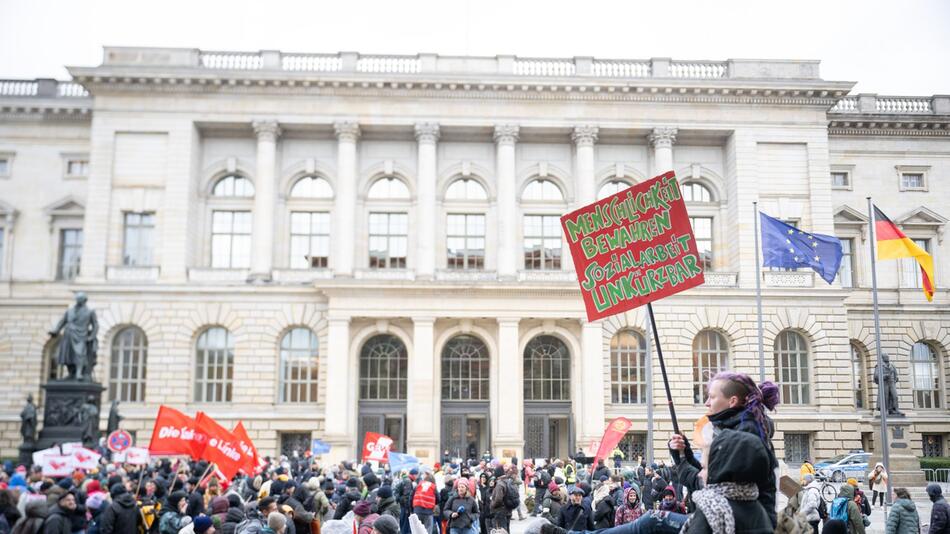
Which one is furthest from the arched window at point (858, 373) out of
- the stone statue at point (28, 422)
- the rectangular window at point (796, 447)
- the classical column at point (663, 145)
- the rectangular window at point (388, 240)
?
the stone statue at point (28, 422)

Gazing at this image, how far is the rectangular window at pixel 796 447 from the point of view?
41.7 meters

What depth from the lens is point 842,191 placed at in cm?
4806

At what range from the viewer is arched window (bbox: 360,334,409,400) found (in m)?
42.3

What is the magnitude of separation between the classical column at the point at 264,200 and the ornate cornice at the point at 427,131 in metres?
7.12

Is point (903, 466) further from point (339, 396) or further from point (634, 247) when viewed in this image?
point (634, 247)

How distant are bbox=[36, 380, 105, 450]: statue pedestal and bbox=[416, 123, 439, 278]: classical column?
1737 cm

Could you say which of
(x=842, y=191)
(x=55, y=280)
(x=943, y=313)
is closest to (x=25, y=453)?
(x=55, y=280)

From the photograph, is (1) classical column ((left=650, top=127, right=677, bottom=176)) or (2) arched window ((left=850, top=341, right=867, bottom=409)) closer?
(1) classical column ((left=650, top=127, right=677, bottom=176))

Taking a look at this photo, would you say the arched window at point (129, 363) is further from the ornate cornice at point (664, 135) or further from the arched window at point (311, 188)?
the ornate cornice at point (664, 135)

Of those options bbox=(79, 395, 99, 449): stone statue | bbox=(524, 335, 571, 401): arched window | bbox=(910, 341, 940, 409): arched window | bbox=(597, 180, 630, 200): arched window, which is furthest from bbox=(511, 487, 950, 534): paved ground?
bbox=(597, 180, 630, 200): arched window

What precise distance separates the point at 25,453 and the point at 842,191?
1647 inches

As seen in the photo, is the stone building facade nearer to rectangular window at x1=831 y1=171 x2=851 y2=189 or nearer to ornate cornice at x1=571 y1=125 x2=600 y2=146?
ornate cornice at x1=571 y1=125 x2=600 y2=146

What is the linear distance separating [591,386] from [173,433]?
80.9 feet

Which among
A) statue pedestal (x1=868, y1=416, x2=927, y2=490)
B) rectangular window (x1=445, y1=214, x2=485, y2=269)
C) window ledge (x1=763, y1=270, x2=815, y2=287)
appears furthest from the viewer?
rectangular window (x1=445, y1=214, x2=485, y2=269)
